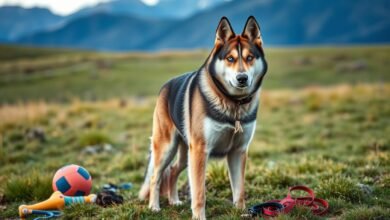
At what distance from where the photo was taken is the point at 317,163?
805 cm

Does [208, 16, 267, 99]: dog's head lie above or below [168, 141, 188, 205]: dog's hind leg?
above

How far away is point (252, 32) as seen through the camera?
519cm

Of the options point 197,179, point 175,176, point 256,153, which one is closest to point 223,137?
point 197,179

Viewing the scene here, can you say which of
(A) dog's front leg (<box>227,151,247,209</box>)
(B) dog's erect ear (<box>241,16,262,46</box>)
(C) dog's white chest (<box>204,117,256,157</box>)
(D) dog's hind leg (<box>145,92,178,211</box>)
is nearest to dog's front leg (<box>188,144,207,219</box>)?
(C) dog's white chest (<box>204,117,256,157</box>)

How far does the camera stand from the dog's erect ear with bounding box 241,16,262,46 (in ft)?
16.8

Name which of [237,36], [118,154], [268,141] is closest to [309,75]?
[268,141]

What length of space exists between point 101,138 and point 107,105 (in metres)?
7.93

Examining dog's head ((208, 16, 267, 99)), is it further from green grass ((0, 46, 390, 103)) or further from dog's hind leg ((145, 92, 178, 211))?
green grass ((0, 46, 390, 103))

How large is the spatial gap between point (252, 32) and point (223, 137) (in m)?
1.45

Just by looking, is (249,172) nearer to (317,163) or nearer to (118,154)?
(317,163)

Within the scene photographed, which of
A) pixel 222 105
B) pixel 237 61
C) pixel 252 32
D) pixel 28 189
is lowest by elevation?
pixel 28 189

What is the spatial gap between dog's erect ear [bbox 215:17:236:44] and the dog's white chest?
1048 millimetres

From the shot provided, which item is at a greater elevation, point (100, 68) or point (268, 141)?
point (100, 68)

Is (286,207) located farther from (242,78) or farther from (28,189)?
(28,189)
